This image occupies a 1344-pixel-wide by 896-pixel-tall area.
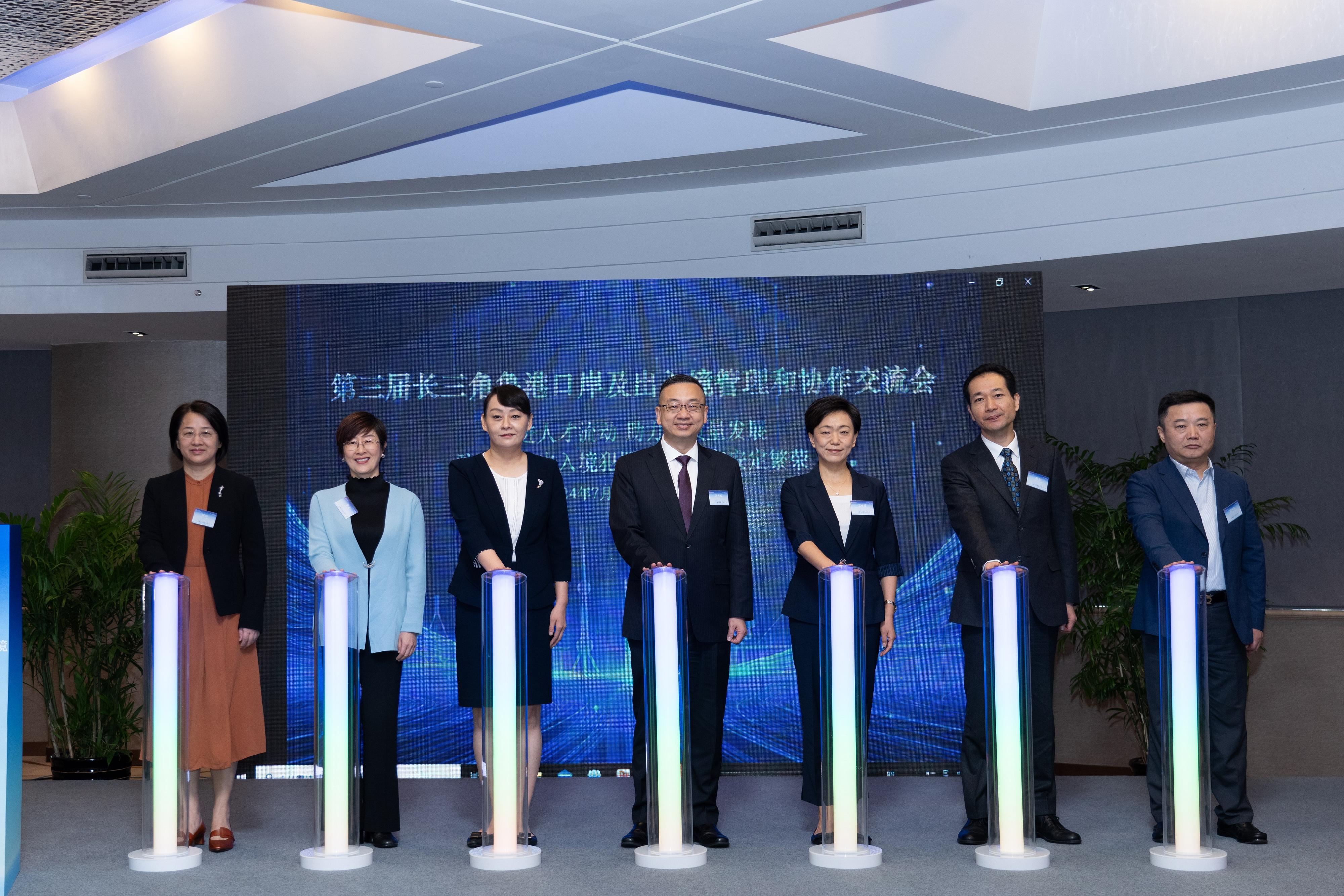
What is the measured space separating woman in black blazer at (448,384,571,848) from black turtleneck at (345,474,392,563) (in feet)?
0.81

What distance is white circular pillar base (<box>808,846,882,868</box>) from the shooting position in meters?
3.88

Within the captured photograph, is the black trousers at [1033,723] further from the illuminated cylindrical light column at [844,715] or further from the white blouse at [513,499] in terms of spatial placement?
the white blouse at [513,499]

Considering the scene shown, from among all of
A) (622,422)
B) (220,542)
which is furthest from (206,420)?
(622,422)

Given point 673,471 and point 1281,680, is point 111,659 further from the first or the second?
point 1281,680

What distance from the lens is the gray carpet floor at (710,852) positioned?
369 cm

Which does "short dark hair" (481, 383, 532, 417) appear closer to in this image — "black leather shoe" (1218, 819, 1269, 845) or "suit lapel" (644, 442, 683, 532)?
"suit lapel" (644, 442, 683, 532)

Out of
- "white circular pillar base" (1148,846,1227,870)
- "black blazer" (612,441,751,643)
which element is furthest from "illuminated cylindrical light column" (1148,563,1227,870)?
"black blazer" (612,441,751,643)

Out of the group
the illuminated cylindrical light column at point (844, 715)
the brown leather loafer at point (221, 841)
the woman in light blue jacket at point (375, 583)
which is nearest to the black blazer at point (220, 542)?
the woman in light blue jacket at point (375, 583)

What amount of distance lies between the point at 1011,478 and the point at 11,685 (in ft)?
11.1

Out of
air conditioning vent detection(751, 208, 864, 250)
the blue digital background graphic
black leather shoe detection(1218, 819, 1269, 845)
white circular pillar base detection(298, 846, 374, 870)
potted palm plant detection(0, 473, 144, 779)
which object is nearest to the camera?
white circular pillar base detection(298, 846, 374, 870)

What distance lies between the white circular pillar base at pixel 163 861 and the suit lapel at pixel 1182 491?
351 cm

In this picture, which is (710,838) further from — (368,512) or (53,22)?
(53,22)

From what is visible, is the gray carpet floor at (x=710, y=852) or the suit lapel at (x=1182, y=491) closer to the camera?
the gray carpet floor at (x=710, y=852)

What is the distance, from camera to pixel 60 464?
28.0 feet
